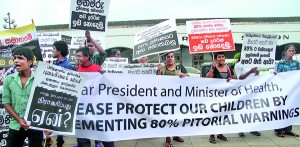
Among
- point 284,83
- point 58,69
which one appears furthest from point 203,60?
point 58,69

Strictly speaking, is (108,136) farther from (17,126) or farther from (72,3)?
(72,3)

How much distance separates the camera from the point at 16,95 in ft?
11.1

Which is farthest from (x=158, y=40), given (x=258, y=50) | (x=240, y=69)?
(x=258, y=50)

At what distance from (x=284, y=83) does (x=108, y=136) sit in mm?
3190

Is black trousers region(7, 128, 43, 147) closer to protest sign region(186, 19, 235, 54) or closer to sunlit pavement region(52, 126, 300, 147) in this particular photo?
sunlit pavement region(52, 126, 300, 147)

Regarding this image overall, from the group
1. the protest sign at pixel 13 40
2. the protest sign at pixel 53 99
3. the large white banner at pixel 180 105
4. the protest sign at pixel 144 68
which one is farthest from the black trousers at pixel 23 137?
the protest sign at pixel 144 68

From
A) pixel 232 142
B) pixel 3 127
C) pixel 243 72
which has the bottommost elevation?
pixel 232 142

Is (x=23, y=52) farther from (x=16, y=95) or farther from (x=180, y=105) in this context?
(x=180, y=105)

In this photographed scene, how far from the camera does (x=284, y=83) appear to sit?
18.0 ft

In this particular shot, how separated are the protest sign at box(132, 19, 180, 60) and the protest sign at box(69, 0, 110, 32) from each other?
0.84m

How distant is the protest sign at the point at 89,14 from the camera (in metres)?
5.69

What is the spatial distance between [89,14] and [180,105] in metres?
2.37

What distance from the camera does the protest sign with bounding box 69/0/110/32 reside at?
5689 millimetres

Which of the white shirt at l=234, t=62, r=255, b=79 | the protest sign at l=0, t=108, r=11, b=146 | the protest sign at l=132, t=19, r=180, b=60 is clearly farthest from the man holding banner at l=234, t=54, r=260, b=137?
the protest sign at l=0, t=108, r=11, b=146
